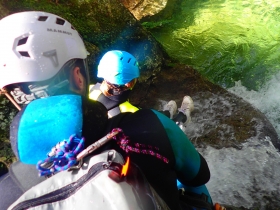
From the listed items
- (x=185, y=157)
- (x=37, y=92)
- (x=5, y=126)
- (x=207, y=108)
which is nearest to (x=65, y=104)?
(x=37, y=92)

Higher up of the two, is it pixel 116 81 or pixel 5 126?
pixel 116 81

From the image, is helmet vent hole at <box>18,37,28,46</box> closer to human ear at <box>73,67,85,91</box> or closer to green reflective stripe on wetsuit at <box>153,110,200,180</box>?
human ear at <box>73,67,85,91</box>

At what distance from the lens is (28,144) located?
1081 mm

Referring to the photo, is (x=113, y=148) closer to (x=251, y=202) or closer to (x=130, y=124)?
(x=130, y=124)

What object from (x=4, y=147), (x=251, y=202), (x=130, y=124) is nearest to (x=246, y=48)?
(x=251, y=202)

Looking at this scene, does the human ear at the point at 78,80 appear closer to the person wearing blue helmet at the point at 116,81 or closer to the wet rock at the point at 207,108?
the person wearing blue helmet at the point at 116,81

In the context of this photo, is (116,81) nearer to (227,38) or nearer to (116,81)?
(116,81)

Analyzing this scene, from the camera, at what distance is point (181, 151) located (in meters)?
1.59

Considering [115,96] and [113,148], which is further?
[115,96]

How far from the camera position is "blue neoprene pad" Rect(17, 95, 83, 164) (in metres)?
1.08

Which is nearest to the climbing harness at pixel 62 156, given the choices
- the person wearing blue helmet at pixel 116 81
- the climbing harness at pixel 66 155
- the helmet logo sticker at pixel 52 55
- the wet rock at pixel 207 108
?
the climbing harness at pixel 66 155

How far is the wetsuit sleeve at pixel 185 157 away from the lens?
1493mm

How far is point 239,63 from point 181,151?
4951 millimetres

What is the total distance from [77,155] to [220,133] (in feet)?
10.1
